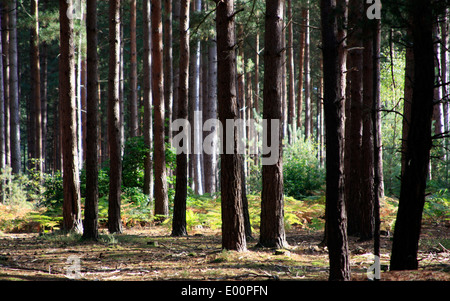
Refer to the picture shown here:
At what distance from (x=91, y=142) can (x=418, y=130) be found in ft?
23.7

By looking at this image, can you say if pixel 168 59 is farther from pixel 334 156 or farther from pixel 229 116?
pixel 334 156

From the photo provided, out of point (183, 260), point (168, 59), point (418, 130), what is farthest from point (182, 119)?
point (418, 130)

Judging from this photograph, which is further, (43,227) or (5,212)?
(5,212)

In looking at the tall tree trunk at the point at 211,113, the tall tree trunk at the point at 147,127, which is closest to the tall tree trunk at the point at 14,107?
the tall tree trunk at the point at 147,127

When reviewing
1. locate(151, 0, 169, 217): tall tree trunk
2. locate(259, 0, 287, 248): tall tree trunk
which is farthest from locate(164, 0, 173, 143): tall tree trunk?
locate(259, 0, 287, 248): tall tree trunk

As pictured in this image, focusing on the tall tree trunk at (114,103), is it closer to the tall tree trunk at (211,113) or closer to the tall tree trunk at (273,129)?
the tall tree trunk at (273,129)

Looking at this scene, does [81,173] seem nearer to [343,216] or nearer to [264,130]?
[264,130]

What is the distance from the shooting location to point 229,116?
8148mm

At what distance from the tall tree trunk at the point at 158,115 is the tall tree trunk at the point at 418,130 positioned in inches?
372

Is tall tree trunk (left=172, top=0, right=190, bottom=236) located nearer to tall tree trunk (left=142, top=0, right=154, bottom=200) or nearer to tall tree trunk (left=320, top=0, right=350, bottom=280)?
tall tree trunk (left=142, top=0, right=154, bottom=200)

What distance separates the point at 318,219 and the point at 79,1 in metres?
15.6

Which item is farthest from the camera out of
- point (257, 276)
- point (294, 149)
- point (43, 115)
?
point (43, 115)

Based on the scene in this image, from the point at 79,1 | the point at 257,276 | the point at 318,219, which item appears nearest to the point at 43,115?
the point at 79,1

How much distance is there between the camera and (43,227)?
13.2 m
